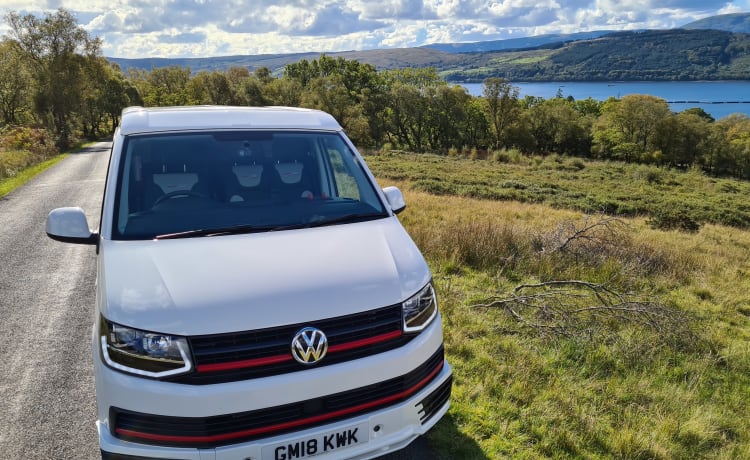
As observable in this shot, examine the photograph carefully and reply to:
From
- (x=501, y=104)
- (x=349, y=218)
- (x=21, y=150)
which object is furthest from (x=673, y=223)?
(x=501, y=104)

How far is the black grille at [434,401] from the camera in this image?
2668 mm

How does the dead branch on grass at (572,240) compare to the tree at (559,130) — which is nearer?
the dead branch on grass at (572,240)

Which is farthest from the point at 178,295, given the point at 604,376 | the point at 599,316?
the point at 599,316

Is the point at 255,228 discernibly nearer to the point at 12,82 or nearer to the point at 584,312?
the point at 584,312

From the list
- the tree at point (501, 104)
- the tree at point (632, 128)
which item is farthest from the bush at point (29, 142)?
the tree at point (632, 128)

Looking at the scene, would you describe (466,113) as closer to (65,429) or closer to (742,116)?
(742,116)

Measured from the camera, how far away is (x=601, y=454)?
325 centimetres

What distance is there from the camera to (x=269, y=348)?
2283mm

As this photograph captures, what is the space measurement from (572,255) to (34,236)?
368 inches

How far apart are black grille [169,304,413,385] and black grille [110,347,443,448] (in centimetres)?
17

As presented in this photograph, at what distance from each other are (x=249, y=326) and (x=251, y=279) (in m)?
0.30

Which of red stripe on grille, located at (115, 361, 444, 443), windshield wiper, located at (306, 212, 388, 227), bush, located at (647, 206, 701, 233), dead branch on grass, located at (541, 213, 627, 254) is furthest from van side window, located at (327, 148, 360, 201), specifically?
bush, located at (647, 206, 701, 233)

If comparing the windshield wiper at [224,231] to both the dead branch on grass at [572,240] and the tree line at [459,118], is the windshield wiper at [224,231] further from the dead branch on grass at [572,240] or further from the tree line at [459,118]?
the tree line at [459,118]

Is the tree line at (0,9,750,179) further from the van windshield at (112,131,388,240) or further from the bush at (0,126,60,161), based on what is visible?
the van windshield at (112,131,388,240)
